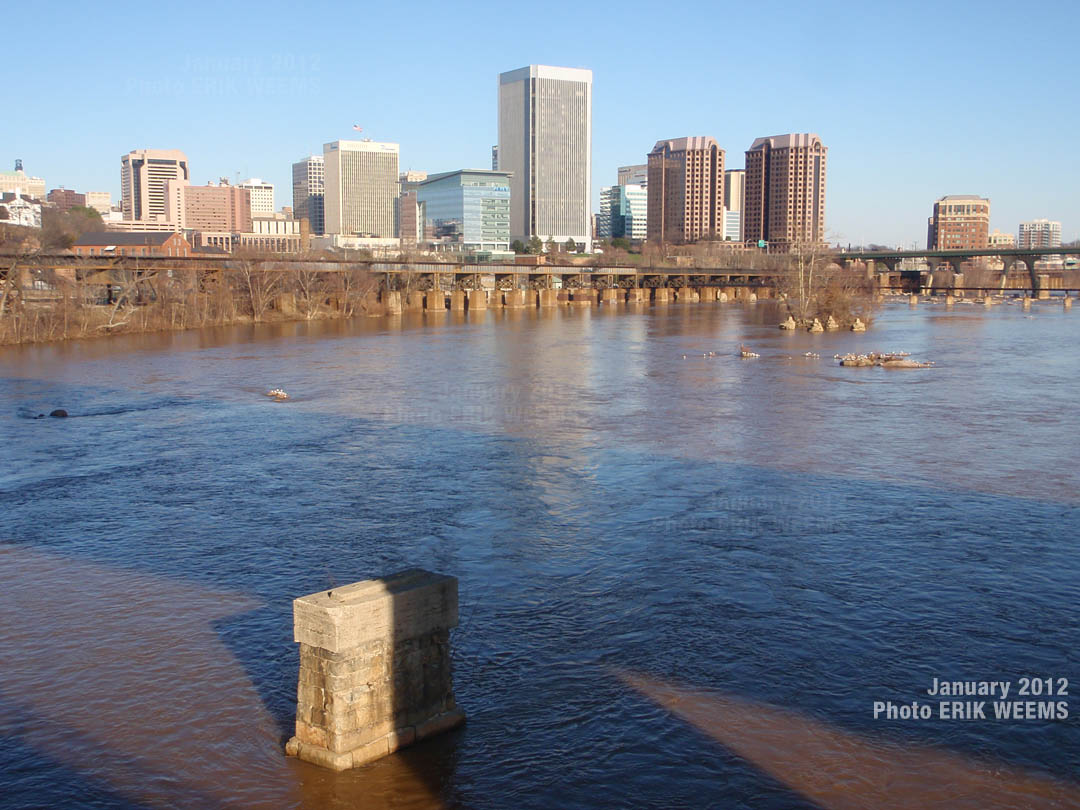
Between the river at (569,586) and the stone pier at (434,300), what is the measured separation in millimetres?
65142

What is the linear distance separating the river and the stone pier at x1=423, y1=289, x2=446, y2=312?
65142mm

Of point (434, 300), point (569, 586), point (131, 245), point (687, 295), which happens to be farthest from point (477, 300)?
point (569, 586)

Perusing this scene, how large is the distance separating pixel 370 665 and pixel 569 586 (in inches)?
231


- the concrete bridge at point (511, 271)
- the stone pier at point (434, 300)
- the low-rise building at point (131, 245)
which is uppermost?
the low-rise building at point (131, 245)

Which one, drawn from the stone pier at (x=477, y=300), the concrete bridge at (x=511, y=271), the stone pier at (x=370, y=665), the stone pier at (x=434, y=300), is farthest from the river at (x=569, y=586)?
the stone pier at (x=477, y=300)

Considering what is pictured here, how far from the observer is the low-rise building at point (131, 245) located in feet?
381

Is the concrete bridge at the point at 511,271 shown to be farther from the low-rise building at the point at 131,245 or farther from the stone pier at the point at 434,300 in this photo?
the low-rise building at the point at 131,245

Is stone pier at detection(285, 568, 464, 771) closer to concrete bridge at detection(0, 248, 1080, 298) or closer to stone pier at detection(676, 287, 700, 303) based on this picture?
concrete bridge at detection(0, 248, 1080, 298)

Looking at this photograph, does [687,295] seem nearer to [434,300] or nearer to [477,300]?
[477,300]

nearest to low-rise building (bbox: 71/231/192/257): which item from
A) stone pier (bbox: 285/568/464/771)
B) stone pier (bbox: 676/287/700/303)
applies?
stone pier (bbox: 676/287/700/303)

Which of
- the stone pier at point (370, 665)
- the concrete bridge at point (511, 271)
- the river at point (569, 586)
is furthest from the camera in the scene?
the concrete bridge at point (511, 271)

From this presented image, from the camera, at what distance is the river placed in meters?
10.1

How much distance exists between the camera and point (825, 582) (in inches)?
599

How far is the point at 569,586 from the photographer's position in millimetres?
15094
